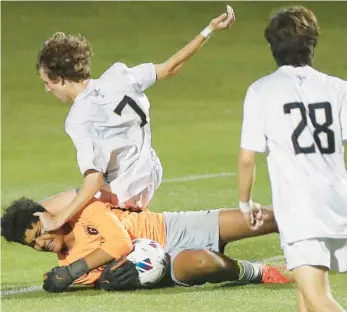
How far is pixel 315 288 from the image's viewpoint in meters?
5.87

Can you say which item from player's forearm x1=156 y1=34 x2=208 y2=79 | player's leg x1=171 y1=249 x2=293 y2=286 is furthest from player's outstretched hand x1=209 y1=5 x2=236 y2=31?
player's leg x1=171 y1=249 x2=293 y2=286

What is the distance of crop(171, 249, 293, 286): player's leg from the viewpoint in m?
7.75

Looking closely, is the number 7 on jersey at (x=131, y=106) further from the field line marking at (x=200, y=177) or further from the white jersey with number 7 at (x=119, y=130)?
the field line marking at (x=200, y=177)

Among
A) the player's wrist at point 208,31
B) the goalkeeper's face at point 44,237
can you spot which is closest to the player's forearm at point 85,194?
the goalkeeper's face at point 44,237

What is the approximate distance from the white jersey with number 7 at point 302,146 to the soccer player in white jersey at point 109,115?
1.96m

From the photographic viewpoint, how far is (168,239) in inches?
315

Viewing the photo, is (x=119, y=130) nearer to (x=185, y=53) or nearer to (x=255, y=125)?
(x=185, y=53)

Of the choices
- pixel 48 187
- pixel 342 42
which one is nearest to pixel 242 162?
pixel 48 187

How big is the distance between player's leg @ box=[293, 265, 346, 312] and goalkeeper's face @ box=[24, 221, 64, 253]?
2.22 meters

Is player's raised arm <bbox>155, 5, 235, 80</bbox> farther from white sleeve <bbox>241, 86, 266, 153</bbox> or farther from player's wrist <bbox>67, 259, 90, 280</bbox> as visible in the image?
white sleeve <bbox>241, 86, 266, 153</bbox>

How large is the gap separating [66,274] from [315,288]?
2277mm

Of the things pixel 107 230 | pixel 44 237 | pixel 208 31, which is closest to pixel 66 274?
pixel 44 237

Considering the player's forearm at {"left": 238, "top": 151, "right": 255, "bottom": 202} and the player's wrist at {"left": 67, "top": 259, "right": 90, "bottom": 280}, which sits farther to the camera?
the player's wrist at {"left": 67, "top": 259, "right": 90, "bottom": 280}

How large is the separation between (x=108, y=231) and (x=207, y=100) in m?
8.11
